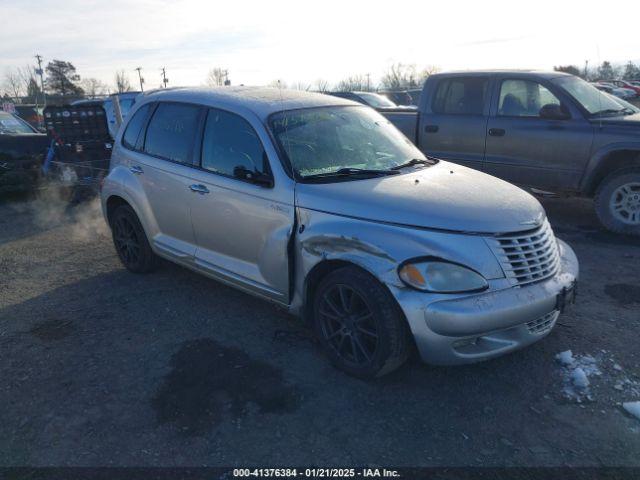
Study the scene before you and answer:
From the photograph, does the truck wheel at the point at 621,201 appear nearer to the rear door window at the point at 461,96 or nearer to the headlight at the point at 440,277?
the rear door window at the point at 461,96

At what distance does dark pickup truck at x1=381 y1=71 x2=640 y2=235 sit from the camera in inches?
246

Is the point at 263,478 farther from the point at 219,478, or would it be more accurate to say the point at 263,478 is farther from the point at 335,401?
the point at 335,401

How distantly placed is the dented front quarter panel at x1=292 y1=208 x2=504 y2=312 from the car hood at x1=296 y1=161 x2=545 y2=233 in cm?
6

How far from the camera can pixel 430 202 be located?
3.31 metres

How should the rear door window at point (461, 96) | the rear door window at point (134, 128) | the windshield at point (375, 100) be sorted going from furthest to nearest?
the windshield at point (375, 100), the rear door window at point (461, 96), the rear door window at point (134, 128)

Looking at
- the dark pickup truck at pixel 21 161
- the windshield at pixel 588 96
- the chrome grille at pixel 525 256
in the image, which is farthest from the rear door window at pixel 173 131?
the dark pickup truck at pixel 21 161

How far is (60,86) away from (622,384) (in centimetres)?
6049

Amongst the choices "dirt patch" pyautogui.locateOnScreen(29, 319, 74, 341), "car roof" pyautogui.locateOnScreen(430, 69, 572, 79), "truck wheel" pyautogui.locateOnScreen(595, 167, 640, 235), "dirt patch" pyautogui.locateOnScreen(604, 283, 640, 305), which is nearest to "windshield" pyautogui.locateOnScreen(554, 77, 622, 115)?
"car roof" pyautogui.locateOnScreen(430, 69, 572, 79)

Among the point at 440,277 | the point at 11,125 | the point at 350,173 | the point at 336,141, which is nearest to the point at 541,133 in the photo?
the point at 336,141

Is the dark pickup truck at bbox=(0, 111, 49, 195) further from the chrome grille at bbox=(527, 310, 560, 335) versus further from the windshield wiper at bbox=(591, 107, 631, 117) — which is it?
the windshield wiper at bbox=(591, 107, 631, 117)

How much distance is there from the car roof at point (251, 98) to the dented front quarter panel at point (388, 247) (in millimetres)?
1179

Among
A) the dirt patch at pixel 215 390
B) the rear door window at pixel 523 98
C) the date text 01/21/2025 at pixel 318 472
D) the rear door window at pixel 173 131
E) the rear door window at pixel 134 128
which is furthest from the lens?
the rear door window at pixel 523 98

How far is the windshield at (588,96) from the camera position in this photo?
21.4 feet

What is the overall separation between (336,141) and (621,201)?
4146mm
